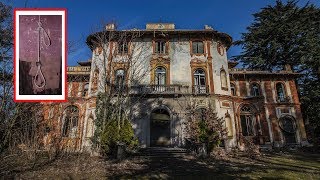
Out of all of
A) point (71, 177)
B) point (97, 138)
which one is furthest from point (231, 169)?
point (97, 138)

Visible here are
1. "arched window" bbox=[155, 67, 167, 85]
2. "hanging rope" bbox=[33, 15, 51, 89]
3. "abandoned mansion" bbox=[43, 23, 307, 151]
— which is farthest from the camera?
"arched window" bbox=[155, 67, 167, 85]

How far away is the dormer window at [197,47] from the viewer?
2405 centimetres

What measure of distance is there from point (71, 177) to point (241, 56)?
27967 millimetres

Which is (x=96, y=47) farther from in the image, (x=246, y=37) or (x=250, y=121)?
(x=246, y=37)

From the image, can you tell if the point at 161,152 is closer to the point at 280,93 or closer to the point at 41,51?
the point at 280,93

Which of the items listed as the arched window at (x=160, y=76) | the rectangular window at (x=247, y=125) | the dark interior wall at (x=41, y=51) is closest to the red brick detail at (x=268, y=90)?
the rectangular window at (x=247, y=125)

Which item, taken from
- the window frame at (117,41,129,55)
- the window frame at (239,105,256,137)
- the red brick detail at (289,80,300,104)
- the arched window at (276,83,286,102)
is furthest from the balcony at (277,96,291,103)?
the window frame at (117,41,129,55)

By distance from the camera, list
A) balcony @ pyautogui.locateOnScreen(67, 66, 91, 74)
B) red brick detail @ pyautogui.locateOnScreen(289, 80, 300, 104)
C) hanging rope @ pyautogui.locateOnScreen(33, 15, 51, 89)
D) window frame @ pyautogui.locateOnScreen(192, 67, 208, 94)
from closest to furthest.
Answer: hanging rope @ pyautogui.locateOnScreen(33, 15, 51, 89), window frame @ pyautogui.locateOnScreen(192, 67, 208, 94), balcony @ pyautogui.locateOnScreen(67, 66, 91, 74), red brick detail @ pyautogui.locateOnScreen(289, 80, 300, 104)

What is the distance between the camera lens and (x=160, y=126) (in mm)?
21672

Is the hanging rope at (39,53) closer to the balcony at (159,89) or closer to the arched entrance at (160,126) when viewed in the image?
the balcony at (159,89)

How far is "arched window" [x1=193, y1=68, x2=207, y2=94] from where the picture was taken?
22673 millimetres

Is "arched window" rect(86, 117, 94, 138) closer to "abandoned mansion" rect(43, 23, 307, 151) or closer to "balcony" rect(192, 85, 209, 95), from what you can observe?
"abandoned mansion" rect(43, 23, 307, 151)

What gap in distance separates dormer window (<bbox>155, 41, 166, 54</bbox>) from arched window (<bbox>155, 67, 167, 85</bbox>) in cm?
171

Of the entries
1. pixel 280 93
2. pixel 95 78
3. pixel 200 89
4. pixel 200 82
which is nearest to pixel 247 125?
pixel 280 93
